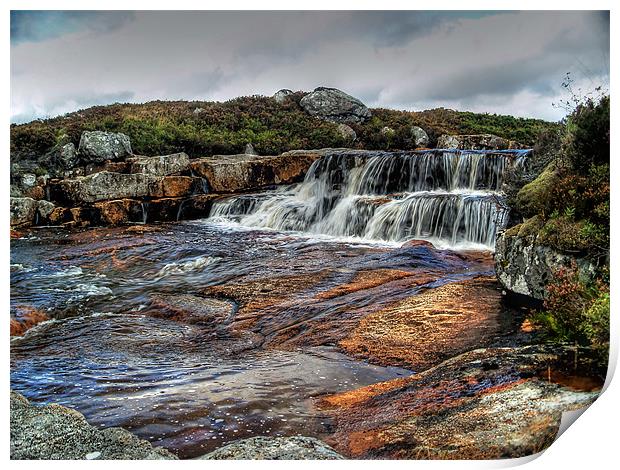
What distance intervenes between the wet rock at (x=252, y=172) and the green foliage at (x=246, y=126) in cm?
322

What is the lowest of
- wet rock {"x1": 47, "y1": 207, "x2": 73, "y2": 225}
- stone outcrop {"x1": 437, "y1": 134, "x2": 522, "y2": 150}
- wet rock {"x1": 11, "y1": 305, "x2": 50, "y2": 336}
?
wet rock {"x1": 11, "y1": 305, "x2": 50, "y2": 336}

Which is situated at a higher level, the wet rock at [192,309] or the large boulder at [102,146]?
the large boulder at [102,146]

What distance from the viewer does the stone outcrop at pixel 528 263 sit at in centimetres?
523

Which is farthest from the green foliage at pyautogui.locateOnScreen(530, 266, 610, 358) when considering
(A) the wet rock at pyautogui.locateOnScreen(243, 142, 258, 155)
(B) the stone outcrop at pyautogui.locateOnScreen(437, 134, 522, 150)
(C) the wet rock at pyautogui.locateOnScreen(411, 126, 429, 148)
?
(C) the wet rock at pyautogui.locateOnScreen(411, 126, 429, 148)

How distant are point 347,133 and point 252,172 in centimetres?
801

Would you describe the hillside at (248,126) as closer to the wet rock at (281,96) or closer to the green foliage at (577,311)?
the wet rock at (281,96)

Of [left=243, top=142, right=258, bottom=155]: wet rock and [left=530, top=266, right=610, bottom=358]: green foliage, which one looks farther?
[left=243, top=142, right=258, bottom=155]: wet rock

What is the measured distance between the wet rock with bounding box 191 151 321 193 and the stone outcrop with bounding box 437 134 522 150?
24.7 ft

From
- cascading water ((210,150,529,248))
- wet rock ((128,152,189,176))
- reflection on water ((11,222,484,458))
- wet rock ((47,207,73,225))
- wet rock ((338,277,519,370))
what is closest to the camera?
reflection on water ((11,222,484,458))

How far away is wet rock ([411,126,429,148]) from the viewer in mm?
23175

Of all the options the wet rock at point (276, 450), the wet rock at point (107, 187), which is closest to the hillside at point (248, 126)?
the wet rock at point (107, 187)

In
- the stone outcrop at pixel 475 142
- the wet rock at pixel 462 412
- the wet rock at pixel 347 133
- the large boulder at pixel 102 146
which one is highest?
the wet rock at pixel 347 133

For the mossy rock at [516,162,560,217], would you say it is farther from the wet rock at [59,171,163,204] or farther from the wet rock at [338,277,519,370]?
the wet rock at [59,171,163,204]

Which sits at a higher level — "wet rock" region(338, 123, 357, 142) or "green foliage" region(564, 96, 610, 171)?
"wet rock" region(338, 123, 357, 142)
